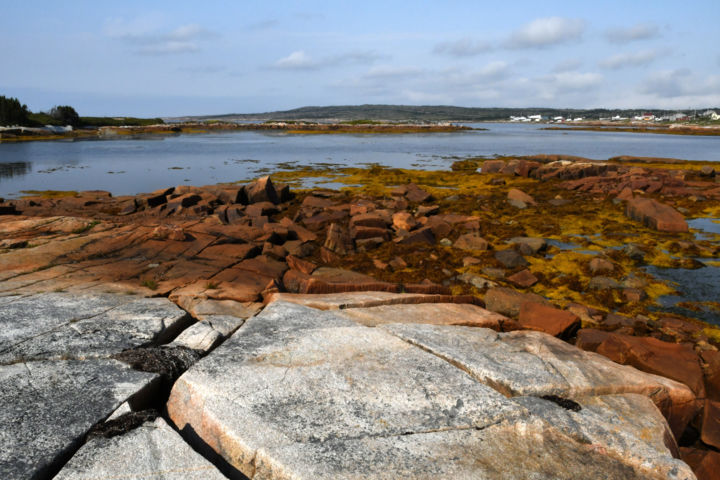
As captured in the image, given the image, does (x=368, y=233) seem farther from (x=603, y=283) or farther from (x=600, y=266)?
(x=603, y=283)

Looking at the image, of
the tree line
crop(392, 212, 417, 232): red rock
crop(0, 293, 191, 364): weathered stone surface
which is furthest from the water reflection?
the tree line

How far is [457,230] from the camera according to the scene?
1362 centimetres

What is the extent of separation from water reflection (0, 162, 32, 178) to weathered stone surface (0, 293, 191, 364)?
30302 mm

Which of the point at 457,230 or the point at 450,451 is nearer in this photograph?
the point at 450,451

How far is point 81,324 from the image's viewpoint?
5359mm

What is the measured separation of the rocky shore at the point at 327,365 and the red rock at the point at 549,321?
0.03m

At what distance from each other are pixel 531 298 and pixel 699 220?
37.5 feet

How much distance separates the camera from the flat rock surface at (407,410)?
11.4 feet

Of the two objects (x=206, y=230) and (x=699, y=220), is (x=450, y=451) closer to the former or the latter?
(x=206, y=230)

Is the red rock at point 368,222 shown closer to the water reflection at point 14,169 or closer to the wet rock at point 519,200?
the wet rock at point 519,200

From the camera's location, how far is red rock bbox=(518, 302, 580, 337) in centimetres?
666

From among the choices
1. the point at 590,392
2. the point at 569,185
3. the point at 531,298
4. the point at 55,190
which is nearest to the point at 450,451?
the point at 590,392

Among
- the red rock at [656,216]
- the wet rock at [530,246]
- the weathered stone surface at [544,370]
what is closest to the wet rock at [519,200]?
the red rock at [656,216]

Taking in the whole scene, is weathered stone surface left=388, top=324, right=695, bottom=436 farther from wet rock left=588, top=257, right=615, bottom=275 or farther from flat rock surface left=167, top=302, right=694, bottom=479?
wet rock left=588, top=257, right=615, bottom=275
